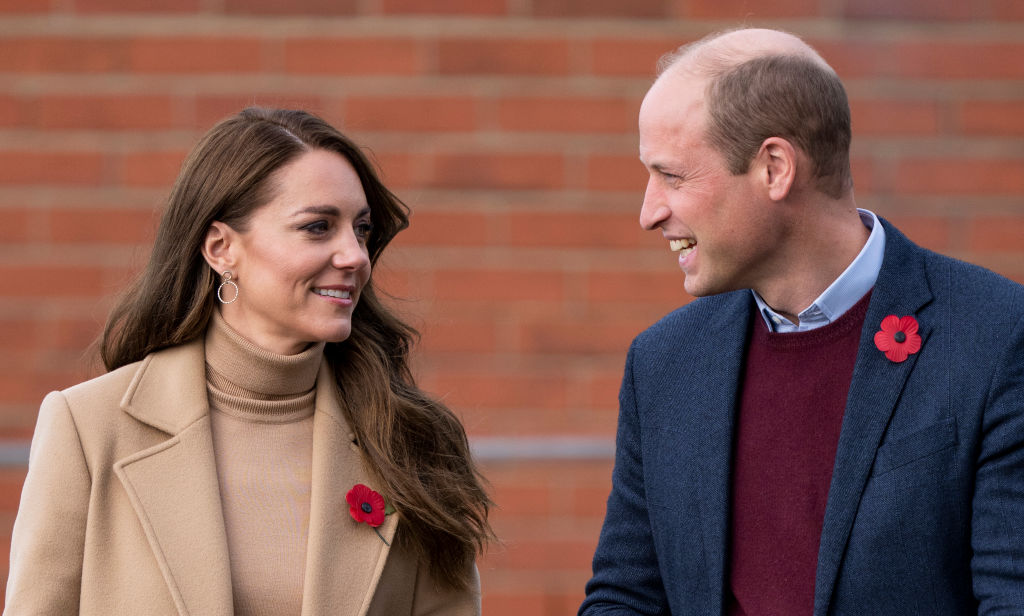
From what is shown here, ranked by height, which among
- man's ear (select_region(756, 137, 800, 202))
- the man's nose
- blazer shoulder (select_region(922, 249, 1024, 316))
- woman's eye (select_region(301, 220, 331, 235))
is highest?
man's ear (select_region(756, 137, 800, 202))

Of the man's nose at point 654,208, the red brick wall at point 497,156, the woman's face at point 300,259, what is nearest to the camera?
the man's nose at point 654,208

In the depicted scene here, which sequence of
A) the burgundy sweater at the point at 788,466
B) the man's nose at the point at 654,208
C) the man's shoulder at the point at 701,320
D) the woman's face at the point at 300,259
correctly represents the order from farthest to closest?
the woman's face at the point at 300,259 < the man's shoulder at the point at 701,320 < the man's nose at the point at 654,208 < the burgundy sweater at the point at 788,466

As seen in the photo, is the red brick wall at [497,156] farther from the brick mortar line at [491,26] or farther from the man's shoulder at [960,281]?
the man's shoulder at [960,281]

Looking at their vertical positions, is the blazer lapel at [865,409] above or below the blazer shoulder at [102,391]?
above

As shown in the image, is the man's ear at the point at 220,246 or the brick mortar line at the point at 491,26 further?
the brick mortar line at the point at 491,26

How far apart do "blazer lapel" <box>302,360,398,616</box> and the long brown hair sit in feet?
0.15

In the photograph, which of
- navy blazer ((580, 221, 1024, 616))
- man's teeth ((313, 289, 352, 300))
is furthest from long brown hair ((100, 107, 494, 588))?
navy blazer ((580, 221, 1024, 616))

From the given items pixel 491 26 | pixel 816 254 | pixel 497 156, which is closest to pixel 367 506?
pixel 816 254

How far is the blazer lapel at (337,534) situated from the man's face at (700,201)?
874 millimetres

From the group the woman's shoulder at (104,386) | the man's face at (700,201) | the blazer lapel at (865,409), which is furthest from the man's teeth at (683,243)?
the woman's shoulder at (104,386)

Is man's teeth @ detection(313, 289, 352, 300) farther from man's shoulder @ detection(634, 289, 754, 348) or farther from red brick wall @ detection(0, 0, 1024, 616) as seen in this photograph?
red brick wall @ detection(0, 0, 1024, 616)

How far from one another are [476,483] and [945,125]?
7.78ft

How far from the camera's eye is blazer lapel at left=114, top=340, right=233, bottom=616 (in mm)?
2764

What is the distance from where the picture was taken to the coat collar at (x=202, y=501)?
2779 mm
